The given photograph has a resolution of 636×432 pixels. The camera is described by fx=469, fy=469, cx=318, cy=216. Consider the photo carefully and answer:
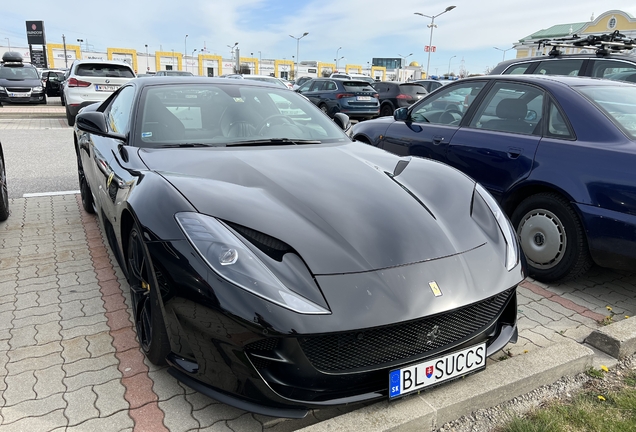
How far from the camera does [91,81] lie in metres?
11.7

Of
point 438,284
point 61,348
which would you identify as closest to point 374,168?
point 438,284

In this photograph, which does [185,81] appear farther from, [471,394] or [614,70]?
[614,70]

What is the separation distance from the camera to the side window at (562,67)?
6.44 meters

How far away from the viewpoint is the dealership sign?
43.1m

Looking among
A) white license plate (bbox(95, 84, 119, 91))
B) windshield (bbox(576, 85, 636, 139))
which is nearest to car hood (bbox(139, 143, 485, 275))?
windshield (bbox(576, 85, 636, 139))

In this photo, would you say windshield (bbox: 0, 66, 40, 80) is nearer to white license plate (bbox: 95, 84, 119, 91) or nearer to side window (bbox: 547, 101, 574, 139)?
white license plate (bbox: 95, 84, 119, 91)

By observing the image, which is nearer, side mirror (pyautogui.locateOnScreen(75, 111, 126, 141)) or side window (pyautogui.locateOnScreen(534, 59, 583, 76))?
side mirror (pyautogui.locateOnScreen(75, 111, 126, 141))

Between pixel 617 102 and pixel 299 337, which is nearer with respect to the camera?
pixel 299 337

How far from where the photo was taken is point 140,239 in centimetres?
216

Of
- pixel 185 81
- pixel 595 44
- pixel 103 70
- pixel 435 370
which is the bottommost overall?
pixel 435 370

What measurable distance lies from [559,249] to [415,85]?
582 inches

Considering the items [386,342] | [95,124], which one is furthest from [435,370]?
[95,124]

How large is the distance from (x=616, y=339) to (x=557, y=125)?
1.67m

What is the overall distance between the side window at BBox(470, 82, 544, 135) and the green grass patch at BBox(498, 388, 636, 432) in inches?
82.6
